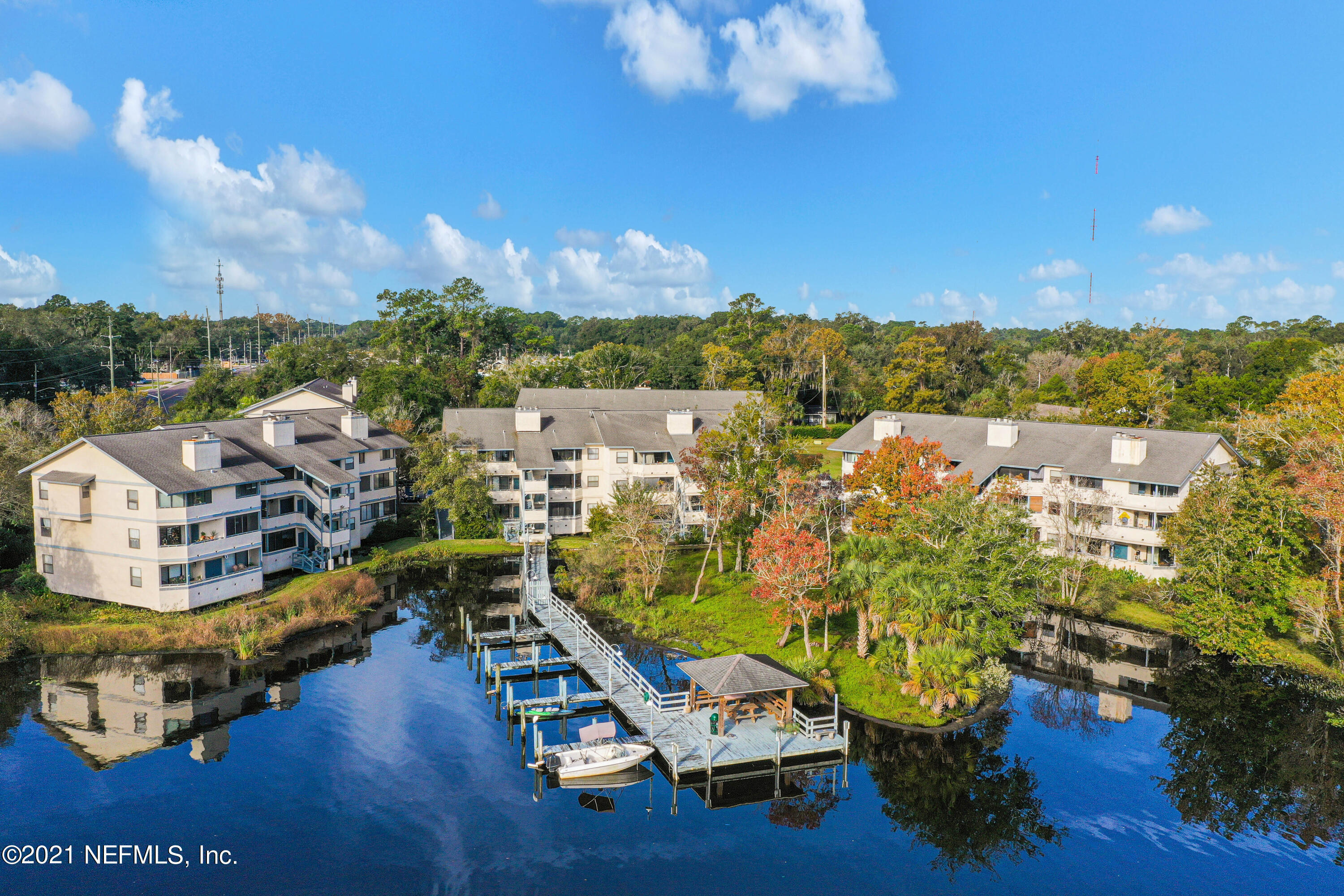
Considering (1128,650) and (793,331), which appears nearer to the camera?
(1128,650)

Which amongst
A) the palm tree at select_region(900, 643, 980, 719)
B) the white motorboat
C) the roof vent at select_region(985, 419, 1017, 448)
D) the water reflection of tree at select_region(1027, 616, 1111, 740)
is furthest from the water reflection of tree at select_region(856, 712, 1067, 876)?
the roof vent at select_region(985, 419, 1017, 448)

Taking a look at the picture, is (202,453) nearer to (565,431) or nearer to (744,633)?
(565,431)

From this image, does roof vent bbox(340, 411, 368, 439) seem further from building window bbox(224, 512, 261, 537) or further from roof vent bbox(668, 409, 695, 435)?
roof vent bbox(668, 409, 695, 435)

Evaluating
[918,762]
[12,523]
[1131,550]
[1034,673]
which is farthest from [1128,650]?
→ [12,523]

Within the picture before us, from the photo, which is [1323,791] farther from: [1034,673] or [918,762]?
[918,762]

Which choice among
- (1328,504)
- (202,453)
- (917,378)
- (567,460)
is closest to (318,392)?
(567,460)

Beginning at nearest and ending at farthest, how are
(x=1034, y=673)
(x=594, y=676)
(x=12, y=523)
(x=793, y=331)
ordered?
(x=594, y=676)
(x=1034, y=673)
(x=12, y=523)
(x=793, y=331)

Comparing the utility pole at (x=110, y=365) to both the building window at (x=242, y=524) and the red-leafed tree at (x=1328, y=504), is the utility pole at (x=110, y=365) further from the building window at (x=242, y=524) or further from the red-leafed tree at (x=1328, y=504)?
the red-leafed tree at (x=1328, y=504)
